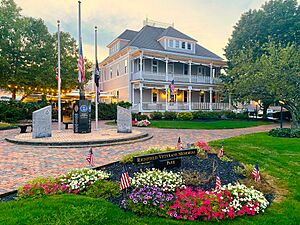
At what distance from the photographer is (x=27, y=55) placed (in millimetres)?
25250

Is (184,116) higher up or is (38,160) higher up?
(184,116)

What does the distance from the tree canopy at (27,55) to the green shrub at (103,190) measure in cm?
2315

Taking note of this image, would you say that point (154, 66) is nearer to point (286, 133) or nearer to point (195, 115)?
point (195, 115)

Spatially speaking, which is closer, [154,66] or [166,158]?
[166,158]

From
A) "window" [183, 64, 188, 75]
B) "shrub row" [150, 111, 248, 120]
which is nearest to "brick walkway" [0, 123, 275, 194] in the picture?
"shrub row" [150, 111, 248, 120]

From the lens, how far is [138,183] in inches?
176

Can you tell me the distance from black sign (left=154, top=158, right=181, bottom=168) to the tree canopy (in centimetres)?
2313

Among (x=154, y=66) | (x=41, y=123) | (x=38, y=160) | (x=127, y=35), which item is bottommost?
(x=38, y=160)

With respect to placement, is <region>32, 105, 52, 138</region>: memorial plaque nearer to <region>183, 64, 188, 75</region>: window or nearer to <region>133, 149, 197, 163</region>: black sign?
<region>133, 149, 197, 163</region>: black sign

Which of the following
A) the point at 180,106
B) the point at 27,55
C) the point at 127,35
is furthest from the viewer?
the point at 127,35

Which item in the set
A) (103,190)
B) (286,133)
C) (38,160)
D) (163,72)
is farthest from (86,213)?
(163,72)

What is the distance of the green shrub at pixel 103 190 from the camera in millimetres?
4289

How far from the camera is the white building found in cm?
2520

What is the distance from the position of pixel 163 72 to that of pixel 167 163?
23062 millimetres
